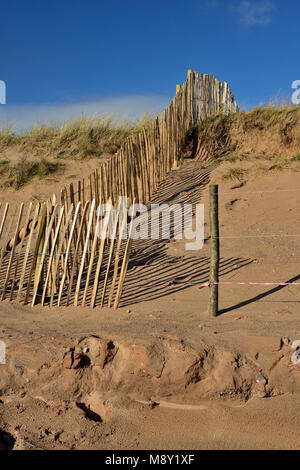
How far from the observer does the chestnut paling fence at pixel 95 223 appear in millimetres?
5020

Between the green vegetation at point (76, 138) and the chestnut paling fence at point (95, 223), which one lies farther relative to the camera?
the green vegetation at point (76, 138)

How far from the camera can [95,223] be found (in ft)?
22.4

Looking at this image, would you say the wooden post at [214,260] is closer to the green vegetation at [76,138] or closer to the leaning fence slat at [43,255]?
the leaning fence slat at [43,255]

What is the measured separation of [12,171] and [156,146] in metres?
4.05

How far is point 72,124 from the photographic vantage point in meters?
12.0

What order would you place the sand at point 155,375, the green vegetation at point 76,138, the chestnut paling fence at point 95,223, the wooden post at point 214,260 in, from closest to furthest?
the sand at point 155,375
the wooden post at point 214,260
the chestnut paling fence at point 95,223
the green vegetation at point 76,138

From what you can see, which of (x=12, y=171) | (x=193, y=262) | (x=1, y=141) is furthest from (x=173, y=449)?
(x=1, y=141)

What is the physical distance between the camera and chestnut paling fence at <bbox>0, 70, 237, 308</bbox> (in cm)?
502

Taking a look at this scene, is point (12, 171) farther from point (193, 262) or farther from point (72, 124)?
point (193, 262)
